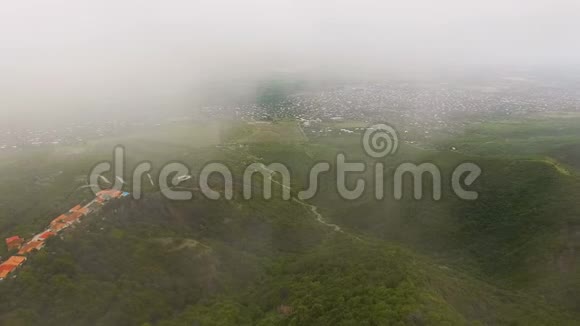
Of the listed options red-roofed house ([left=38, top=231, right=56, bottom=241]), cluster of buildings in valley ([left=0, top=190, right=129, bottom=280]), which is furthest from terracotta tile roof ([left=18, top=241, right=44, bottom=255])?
red-roofed house ([left=38, top=231, right=56, bottom=241])

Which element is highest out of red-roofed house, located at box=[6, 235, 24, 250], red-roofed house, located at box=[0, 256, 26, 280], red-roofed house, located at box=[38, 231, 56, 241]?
red-roofed house, located at box=[38, 231, 56, 241]

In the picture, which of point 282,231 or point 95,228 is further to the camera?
point 282,231

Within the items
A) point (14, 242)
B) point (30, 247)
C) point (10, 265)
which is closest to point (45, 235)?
point (30, 247)

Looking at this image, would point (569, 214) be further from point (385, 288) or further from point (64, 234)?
point (64, 234)

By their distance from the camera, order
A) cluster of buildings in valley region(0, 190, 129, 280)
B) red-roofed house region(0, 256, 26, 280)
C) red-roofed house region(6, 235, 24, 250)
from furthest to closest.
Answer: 1. red-roofed house region(6, 235, 24, 250)
2. cluster of buildings in valley region(0, 190, 129, 280)
3. red-roofed house region(0, 256, 26, 280)

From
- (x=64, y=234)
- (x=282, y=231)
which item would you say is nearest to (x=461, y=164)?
(x=282, y=231)

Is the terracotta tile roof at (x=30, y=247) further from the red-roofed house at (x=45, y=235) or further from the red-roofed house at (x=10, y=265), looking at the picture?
the red-roofed house at (x=10, y=265)

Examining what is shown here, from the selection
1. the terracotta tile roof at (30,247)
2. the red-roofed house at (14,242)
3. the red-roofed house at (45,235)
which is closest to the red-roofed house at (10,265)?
the terracotta tile roof at (30,247)

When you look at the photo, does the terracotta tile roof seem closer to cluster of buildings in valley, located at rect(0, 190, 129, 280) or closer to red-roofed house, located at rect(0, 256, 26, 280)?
cluster of buildings in valley, located at rect(0, 190, 129, 280)
